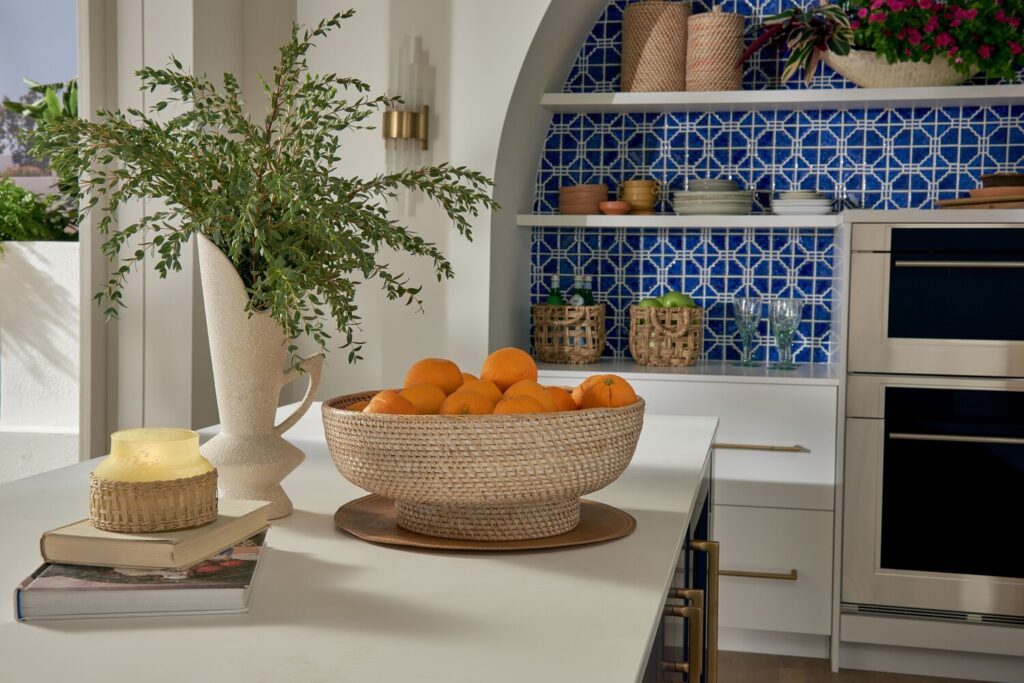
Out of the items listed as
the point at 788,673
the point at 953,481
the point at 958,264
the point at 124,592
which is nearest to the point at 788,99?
the point at 958,264

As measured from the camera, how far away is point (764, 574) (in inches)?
127

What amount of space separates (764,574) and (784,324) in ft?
2.67

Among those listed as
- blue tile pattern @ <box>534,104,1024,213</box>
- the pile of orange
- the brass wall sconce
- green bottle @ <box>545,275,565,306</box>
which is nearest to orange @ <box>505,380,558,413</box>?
the pile of orange

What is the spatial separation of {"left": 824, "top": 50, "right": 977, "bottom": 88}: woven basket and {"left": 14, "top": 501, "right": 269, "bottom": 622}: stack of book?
294 cm

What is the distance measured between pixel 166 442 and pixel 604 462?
1.44 feet

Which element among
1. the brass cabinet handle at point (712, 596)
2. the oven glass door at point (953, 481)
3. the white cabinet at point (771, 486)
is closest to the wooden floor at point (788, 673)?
the white cabinet at point (771, 486)

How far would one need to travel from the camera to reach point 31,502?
4.25ft

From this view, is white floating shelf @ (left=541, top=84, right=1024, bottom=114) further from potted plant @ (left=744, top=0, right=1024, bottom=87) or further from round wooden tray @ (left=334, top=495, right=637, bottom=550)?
round wooden tray @ (left=334, top=495, right=637, bottom=550)

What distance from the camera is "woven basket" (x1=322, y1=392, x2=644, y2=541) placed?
105 centimetres

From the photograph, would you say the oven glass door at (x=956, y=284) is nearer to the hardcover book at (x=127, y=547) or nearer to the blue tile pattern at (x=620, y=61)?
the blue tile pattern at (x=620, y=61)

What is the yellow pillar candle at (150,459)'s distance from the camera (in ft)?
3.06

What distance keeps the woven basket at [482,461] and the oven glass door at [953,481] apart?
87.7 inches

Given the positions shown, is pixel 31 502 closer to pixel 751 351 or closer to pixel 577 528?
pixel 577 528

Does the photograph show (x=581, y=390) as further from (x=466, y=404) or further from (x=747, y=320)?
(x=747, y=320)
